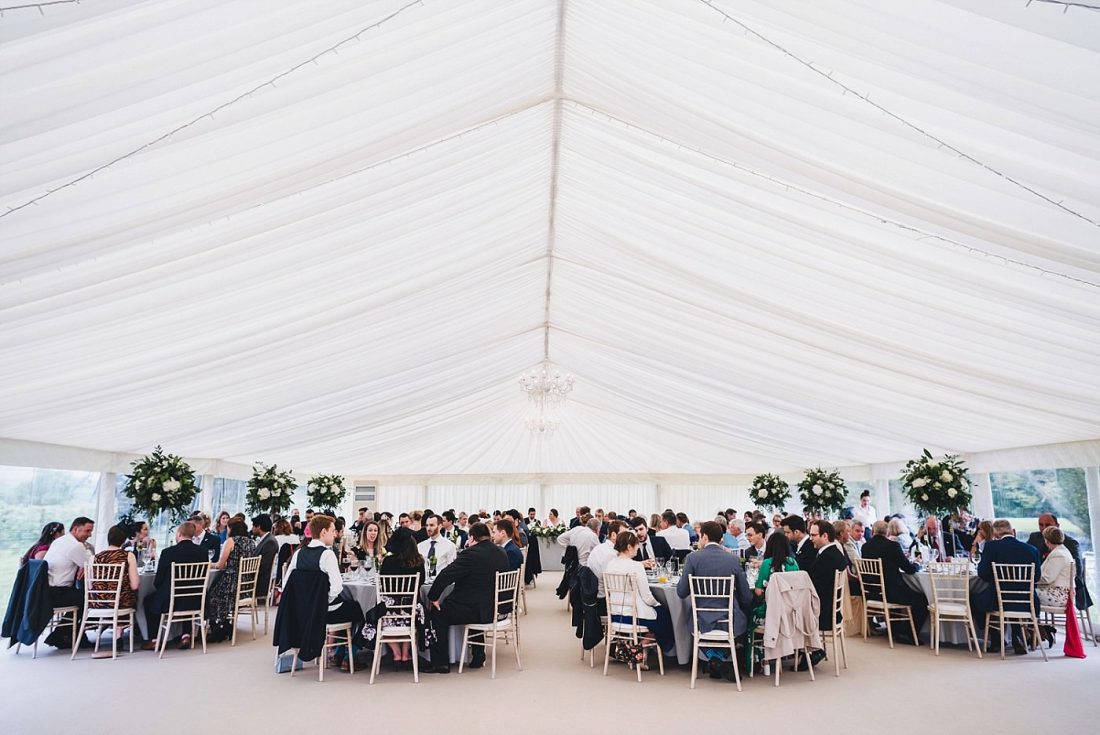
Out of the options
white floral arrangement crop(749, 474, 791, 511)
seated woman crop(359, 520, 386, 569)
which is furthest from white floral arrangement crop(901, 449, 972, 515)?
seated woman crop(359, 520, 386, 569)

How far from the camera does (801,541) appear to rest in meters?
7.85

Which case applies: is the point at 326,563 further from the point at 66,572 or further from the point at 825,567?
the point at 825,567

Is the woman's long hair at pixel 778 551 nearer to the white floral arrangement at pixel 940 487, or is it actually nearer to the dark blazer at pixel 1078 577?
the dark blazer at pixel 1078 577

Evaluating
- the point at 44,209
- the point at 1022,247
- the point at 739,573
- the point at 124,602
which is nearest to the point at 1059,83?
the point at 1022,247

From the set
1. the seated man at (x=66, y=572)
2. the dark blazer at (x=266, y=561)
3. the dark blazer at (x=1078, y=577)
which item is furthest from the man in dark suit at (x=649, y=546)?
the seated man at (x=66, y=572)

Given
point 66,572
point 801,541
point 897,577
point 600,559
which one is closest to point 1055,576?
point 897,577

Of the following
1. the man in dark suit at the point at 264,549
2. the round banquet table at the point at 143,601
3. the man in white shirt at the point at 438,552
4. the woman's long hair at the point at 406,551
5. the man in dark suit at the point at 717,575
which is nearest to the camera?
the man in dark suit at the point at 717,575

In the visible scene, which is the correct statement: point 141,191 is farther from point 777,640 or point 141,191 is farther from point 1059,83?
point 777,640

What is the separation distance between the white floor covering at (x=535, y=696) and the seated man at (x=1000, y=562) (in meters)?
0.29

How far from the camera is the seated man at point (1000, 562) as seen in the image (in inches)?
286

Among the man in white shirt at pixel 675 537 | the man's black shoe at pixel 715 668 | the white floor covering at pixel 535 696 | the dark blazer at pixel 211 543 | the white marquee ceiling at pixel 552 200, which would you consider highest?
the white marquee ceiling at pixel 552 200

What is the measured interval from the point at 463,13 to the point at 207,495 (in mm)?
13082

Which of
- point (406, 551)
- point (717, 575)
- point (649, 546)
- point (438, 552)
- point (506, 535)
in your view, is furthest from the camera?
point (649, 546)

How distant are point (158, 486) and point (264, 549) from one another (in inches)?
64.1
